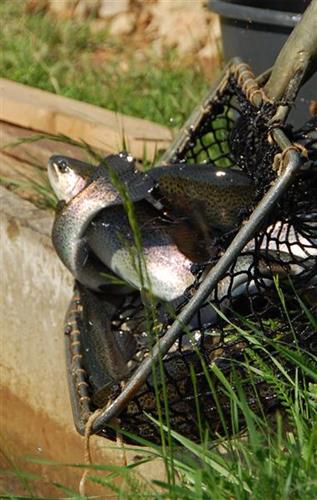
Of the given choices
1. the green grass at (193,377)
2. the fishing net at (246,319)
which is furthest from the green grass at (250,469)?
the fishing net at (246,319)

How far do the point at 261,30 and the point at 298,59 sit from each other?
1182 mm

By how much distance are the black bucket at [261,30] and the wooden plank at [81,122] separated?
0.45 metres

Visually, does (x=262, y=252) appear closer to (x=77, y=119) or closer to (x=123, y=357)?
(x=123, y=357)

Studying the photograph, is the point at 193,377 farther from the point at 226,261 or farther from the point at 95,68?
the point at 95,68

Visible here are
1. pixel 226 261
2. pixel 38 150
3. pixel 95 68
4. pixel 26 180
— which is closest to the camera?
pixel 226 261

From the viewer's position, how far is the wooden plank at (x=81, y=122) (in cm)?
459

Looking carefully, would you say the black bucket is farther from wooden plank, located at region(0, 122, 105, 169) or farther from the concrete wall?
the concrete wall

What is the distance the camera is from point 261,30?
4.12 meters

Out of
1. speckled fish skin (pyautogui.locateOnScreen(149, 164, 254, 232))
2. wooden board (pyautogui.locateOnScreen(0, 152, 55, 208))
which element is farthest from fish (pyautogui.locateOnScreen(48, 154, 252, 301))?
wooden board (pyautogui.locateOnScreen(0, 152, 55, 208))

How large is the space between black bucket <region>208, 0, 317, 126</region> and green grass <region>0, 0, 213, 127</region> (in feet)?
2.17

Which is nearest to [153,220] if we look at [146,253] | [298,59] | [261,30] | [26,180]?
[146,253]

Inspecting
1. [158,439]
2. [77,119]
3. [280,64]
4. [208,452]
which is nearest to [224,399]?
[158,439]

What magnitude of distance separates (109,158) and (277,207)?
67 cm

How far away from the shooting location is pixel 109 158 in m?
3.22
